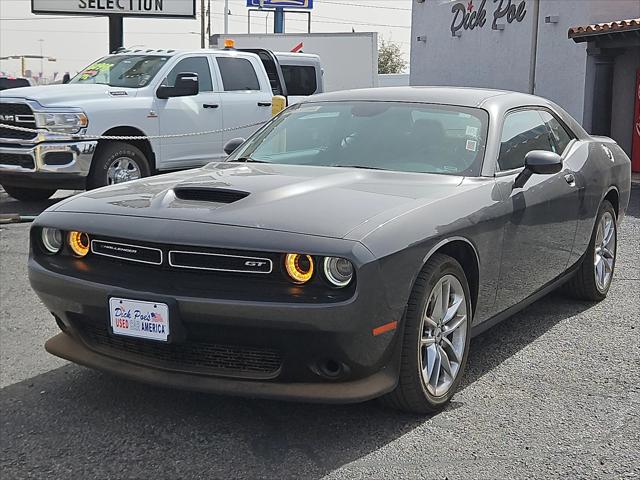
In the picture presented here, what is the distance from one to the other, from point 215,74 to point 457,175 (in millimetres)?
7829

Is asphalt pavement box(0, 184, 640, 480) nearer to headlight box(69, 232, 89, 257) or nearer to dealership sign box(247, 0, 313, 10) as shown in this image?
headlight box(69, 232, 89, 257)

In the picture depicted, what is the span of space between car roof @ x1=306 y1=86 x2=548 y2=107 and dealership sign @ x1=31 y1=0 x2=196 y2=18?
43.4ft

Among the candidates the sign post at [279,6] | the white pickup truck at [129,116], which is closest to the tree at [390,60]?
the sign post at [279,6]

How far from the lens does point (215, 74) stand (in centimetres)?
1165

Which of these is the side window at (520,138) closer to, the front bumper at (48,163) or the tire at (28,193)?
the front bumper at (48,163)

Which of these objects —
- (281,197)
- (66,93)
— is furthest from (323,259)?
(66,93)

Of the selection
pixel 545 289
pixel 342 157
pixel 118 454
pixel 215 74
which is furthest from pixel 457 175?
pixel 215 74

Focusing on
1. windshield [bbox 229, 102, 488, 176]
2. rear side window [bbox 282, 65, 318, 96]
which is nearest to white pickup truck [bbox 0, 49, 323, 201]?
rear side window [bbox 282, 65, 318, 96]

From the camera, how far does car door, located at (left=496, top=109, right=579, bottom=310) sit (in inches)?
174

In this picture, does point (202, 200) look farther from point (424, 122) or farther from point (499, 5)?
point (499, 5)

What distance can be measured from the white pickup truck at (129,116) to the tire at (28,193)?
0.04 feet

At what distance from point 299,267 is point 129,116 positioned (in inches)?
294

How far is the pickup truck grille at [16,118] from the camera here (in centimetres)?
973

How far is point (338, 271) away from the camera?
3334mm
